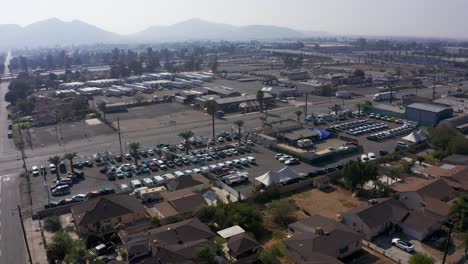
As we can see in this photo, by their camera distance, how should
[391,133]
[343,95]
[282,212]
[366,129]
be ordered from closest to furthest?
1. [282,212]
2. [391,133]
3. [366,129]
4. [343,95]

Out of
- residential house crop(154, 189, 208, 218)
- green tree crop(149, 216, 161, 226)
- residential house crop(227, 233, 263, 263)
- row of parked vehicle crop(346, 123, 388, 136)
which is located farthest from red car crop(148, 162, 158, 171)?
row of parked vehicle crop(346, 123, 388, 136)

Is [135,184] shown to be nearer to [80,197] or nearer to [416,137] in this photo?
[80,197]

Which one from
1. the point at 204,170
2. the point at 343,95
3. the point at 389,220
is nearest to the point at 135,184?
the point at 204,170

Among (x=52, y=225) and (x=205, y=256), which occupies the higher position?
(x=205, y=256)

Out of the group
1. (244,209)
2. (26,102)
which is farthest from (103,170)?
(26,102)

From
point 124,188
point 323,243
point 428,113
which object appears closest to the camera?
point 323,243

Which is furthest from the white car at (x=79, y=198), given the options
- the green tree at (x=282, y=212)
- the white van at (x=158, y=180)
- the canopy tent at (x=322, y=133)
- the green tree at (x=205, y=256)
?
the canopy tent at (x=322, y=133)

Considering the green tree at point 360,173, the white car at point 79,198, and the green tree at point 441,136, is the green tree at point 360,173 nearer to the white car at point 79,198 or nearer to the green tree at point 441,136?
the green tree at point 441,136
